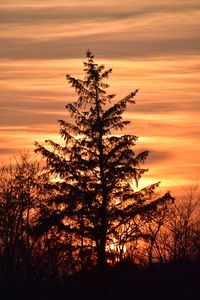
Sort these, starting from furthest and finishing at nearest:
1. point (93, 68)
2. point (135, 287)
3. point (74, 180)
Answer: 1. point (93, 68)
2. point (74, 180)
3. point (135, 287)

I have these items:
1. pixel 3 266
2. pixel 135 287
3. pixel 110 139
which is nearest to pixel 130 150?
pixel 110 139

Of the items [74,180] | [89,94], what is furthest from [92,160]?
[89,94]

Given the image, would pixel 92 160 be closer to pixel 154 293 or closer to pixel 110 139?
pixel 110 139

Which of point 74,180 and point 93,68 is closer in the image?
point 74,180

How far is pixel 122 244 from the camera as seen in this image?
5078 centimetres

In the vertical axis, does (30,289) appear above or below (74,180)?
below

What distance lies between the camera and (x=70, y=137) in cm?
5388

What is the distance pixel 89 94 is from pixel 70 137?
354cm

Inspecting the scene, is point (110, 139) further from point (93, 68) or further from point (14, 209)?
point (14, 209)

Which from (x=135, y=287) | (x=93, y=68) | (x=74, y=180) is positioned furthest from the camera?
(x=93, y=68)

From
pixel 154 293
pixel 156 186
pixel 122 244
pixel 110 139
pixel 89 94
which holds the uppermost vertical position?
pixel 89 94

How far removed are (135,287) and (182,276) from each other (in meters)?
7.04

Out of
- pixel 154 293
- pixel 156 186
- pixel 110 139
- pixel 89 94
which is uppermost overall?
pixel 89 94

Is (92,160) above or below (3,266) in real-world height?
above
